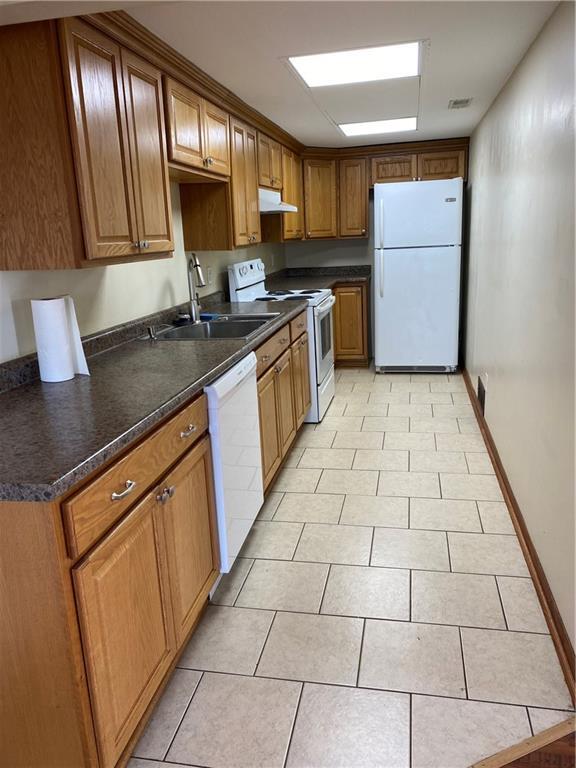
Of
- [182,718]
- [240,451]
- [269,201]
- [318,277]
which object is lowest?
[182,718]

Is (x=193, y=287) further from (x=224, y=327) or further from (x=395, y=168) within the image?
(x=395, y=168)

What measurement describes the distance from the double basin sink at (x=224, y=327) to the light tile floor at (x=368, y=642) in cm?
92

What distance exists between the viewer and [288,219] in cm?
520

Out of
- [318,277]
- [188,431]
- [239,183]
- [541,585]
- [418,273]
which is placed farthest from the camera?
[318,277]

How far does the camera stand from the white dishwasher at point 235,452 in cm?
216

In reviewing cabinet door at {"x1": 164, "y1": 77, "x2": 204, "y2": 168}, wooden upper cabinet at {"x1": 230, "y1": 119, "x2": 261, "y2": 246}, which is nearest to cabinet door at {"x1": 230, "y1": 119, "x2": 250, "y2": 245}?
wooden upper cabinet at {"x1": 230, "y1": 119, "x2": 261, "y2": 246}

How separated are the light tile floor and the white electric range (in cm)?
105

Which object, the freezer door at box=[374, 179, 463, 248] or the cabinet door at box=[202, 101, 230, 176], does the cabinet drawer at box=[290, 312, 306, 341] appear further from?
the freezer door at box=[374, 179, 463, 248]

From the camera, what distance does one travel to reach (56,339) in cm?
203

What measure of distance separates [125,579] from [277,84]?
274cm

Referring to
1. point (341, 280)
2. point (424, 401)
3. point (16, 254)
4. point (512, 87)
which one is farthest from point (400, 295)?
point (16, 254)

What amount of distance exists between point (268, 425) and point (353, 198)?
139 inches

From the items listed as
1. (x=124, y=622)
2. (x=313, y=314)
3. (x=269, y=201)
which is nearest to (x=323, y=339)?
(x=313, y=314)

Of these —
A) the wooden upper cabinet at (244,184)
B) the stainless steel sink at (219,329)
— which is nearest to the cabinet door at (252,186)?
the wooden upper cabinet at (244,184)
